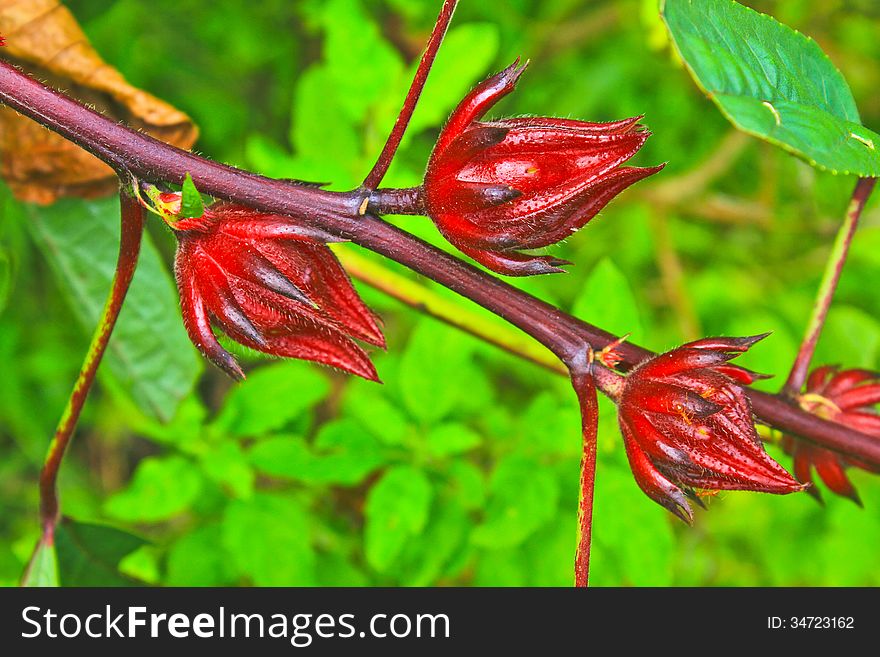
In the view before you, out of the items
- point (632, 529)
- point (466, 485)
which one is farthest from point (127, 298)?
point (632, 529)

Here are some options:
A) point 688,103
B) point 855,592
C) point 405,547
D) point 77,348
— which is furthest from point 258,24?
point 855,592

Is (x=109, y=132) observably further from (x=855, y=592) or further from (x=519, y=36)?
(x=519, y=36)

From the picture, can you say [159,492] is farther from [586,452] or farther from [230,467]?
[586,452]

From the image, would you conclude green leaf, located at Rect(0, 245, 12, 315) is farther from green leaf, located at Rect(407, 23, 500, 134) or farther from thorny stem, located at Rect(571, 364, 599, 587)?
thorny stem, located at Rect(571, 364, 599, 587)

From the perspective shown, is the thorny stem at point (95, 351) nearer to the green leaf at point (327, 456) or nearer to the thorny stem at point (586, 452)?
the green leaf at point (327, 456)

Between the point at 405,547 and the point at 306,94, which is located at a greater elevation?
the point at 306,94

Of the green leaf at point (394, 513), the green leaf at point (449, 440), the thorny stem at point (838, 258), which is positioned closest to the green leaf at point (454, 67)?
the green leaf at point (449, 440)
